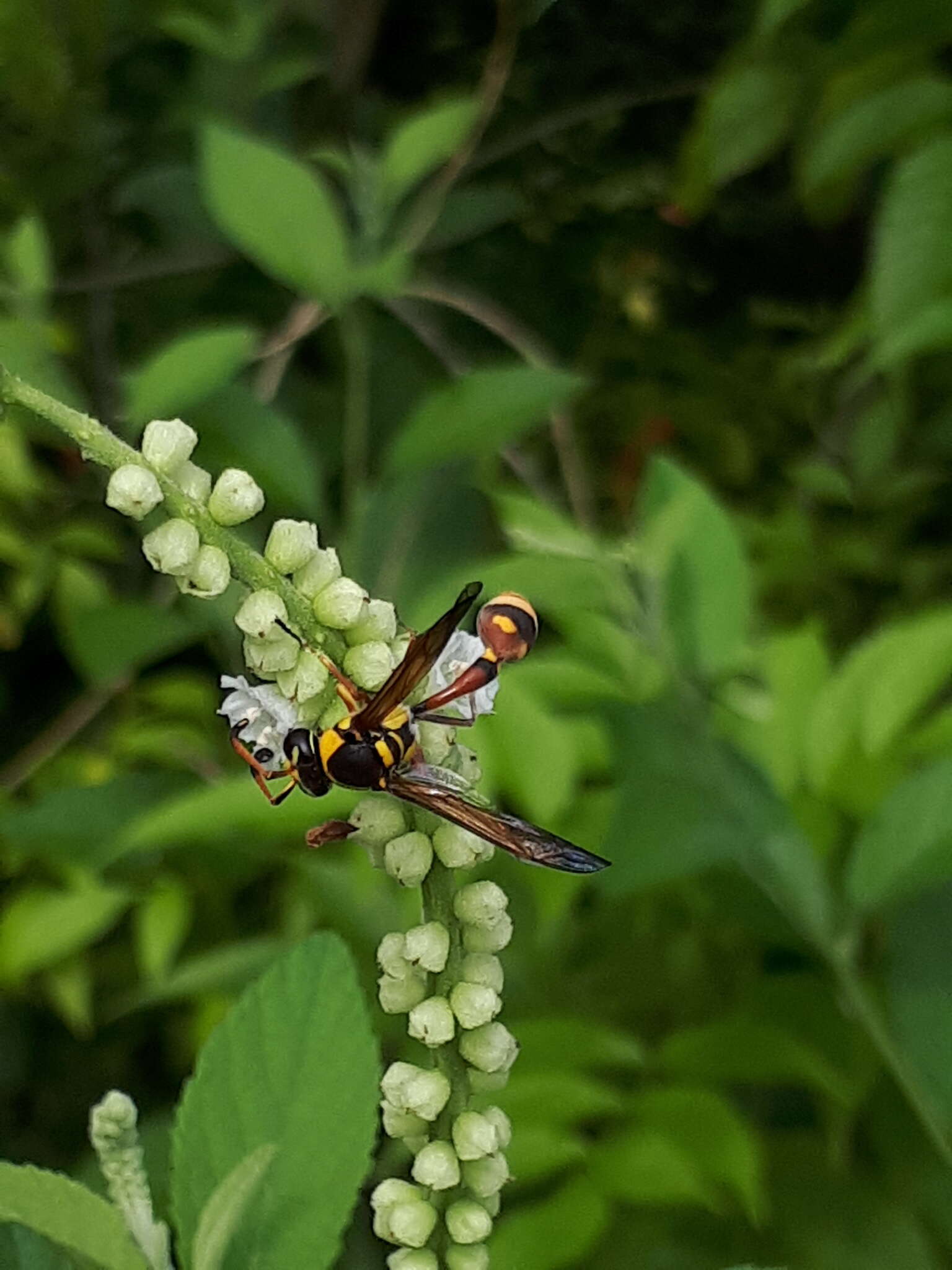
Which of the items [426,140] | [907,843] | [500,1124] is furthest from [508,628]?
[426,140]

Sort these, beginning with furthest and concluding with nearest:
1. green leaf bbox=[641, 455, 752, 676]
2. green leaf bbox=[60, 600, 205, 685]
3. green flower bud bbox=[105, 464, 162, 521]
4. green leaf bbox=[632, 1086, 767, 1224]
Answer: green leaf bbox=[60, 600, 205, 685], green leaf bbox=[641, 455, 752, 676], green leaf bbox=[632, 1086, 767, 1224], green flower bud bbox=[105, 464, 162, 521]

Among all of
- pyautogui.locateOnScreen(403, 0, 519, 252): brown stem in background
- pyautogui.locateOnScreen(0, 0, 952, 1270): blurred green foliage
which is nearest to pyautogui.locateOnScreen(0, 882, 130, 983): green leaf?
pyautogui.locateOnScreen(0, 0, 952, 1270): blurred green foliage

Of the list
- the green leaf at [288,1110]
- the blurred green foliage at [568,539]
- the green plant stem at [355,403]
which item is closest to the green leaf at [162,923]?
the blurred green foliage at [568,539]

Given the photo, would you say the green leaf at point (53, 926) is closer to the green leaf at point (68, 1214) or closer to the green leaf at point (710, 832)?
the green leaf at point (710, 832)

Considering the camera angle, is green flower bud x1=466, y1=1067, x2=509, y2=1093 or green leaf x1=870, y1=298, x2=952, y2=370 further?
green leaf x1=870, y1=298, x2=952, y2=370

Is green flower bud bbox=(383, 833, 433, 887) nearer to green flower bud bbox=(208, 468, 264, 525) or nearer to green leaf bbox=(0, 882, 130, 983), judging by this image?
green flower bud bbox=(208, 468, 264, 525)

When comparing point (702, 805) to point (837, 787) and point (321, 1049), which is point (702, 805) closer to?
point (837, 787)

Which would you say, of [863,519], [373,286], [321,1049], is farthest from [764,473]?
[321,1049]
